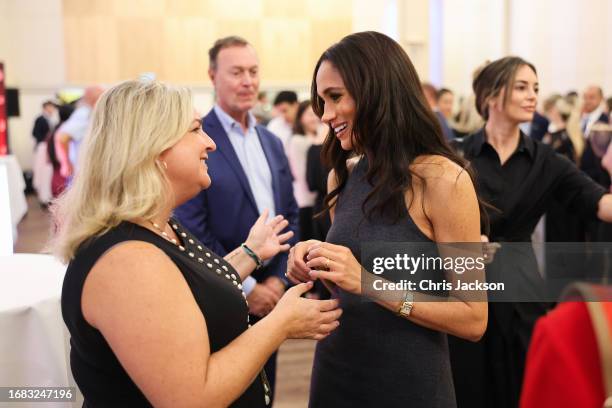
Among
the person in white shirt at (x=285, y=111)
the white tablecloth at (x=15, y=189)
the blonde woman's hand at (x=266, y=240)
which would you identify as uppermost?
the person in white shirt at (x=285, y=111)

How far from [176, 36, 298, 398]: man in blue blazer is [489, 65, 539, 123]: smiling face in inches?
36.8

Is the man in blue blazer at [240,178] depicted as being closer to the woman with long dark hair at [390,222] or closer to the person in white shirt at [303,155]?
the woman with long dark hair at [390,222]

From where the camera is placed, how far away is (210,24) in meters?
14.3

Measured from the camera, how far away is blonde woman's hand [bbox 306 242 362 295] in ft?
4.69

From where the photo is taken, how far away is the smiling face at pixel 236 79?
8.84ft

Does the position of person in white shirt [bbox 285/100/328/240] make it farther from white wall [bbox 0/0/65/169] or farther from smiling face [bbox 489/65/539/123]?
white wall [bbox 0/0/65/169]

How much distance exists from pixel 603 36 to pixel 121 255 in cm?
1000

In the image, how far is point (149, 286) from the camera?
3.74 feet

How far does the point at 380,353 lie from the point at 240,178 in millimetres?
1138

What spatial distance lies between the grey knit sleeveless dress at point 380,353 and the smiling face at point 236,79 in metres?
1.19

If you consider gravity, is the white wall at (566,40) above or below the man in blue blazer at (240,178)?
above

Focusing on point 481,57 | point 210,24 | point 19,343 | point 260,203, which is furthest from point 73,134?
point 481,57

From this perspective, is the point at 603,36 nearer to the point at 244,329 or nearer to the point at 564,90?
the point at 564,90

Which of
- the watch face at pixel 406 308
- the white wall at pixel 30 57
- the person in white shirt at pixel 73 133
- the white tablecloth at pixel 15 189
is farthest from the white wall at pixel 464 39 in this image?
the watch face at pixel 406 308
